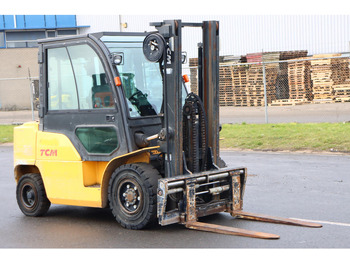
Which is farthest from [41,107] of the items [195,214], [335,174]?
[335,174]

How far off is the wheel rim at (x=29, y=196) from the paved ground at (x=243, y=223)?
0.73ft

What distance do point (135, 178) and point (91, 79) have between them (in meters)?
1.60

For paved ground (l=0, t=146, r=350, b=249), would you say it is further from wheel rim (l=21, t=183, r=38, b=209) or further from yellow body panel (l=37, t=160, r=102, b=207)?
yellow body panel (l=37, t=160, r=102, b=207)

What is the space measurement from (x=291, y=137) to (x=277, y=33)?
13842 millimetres

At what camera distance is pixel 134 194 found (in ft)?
23.5

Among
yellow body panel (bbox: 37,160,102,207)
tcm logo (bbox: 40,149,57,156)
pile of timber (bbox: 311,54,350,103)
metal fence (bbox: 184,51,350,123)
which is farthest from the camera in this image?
pile of timber (bbox: 311,54,350,103)

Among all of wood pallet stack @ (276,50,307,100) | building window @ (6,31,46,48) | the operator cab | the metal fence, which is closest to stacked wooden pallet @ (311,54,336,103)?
the metal fence

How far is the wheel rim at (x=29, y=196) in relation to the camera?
844 centimetres

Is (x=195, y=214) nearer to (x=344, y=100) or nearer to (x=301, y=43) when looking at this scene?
(x=344, y=100)

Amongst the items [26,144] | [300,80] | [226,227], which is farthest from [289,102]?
[226,227]

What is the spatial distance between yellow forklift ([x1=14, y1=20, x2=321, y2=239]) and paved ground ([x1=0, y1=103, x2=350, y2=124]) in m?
14.1

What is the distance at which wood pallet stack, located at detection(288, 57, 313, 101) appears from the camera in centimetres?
2545

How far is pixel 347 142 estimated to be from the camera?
1520 cm

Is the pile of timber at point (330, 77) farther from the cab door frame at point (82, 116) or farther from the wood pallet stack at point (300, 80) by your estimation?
the cab door frame at point (82, 116)
